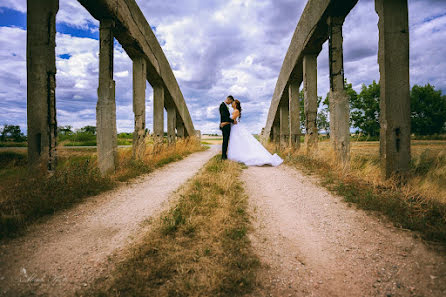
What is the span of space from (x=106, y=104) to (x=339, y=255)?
5502mm

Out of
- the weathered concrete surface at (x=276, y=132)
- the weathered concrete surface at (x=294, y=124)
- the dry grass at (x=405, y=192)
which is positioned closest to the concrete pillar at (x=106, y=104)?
the dry grass at (x=405, y=192)

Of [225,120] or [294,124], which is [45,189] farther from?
[294,124]

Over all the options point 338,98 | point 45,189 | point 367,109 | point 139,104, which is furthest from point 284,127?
point 367,109

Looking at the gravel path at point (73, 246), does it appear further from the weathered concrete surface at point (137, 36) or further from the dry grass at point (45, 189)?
the weathered concrete surface at point (137, 36)

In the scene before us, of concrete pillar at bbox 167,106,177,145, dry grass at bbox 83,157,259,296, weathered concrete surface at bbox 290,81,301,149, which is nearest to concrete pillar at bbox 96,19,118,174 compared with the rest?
dry grass at bbox 83,157,259,296

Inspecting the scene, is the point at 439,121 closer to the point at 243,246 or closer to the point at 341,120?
the point at 341,120

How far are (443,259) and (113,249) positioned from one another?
313 cm

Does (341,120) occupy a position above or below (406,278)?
above

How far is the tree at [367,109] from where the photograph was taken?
30.4 meters

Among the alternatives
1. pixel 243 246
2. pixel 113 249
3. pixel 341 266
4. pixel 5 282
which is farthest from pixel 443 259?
pixel 5 282

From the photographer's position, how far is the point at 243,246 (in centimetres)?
215

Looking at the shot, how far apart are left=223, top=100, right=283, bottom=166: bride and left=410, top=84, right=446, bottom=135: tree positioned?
31123 mm

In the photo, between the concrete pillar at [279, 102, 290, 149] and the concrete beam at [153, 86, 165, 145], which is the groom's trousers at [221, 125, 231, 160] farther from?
the concrete pillar at [279, 102, 290, 149]

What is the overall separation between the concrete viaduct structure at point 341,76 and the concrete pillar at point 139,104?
6.01 metres
